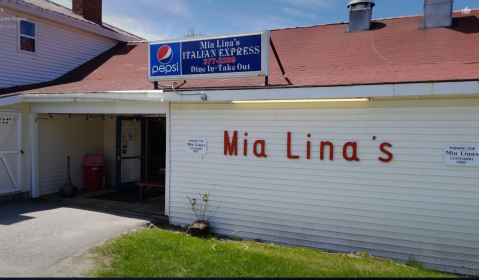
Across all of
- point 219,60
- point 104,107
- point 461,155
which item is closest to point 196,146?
point 219,60

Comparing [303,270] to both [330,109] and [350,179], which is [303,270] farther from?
[330,109]

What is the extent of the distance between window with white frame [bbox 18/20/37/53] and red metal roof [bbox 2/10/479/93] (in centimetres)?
118

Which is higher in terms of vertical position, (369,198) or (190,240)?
(369,198)

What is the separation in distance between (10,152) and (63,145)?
1658 mm

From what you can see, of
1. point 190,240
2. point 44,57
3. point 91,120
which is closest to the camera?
point 190,240

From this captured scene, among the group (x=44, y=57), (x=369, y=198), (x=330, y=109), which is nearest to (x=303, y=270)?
(x=369, y=198)

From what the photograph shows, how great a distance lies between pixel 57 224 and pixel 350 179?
559 centimetres

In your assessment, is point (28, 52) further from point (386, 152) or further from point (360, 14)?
point (386, 152)

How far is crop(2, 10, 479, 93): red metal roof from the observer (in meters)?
6.80

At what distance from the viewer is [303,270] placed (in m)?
5.43

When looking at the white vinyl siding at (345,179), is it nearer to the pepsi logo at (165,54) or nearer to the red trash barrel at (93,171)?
the pepsi logo at (165,54)

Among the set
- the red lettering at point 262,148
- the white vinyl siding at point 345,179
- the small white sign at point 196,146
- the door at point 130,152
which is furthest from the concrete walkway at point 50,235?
the red lettering at point 262,148

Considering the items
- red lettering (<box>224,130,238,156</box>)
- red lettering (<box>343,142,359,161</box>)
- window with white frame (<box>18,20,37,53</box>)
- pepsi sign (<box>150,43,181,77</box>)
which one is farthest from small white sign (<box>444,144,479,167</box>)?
window with white frame (<box>18,20,37,53</box>)

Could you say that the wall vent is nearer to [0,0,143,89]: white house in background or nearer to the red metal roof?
the red metal roof
